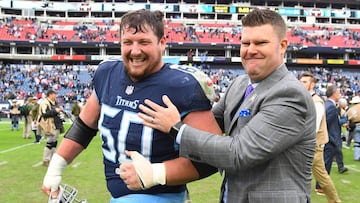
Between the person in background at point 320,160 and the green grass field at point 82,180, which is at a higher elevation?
the person in background at point 320,160

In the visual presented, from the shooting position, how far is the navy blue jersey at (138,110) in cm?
238

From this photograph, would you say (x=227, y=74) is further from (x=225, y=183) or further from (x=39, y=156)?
(x=225, y=183)

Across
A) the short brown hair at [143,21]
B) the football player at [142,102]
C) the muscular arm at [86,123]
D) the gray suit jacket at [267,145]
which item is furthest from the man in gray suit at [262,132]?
the muscular arm at [86,123]

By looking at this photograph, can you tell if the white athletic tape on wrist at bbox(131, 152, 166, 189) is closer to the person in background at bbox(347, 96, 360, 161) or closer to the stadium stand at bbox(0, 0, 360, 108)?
the person in background at bbox(347, 96, 360, 161)

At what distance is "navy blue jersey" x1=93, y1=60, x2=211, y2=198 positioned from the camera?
238cm

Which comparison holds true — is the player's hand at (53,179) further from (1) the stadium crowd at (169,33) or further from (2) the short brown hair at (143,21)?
(1) the stadium crowd at (169,33)

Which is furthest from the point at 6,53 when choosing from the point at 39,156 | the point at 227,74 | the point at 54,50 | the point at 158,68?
the point at 158,68

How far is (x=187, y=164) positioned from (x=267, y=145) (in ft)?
1.56

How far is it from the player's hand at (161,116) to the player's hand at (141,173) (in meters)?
0.19

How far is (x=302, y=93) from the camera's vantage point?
7.11ft

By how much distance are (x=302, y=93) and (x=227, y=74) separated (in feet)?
164

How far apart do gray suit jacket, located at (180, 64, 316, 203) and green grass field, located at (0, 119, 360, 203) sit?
15.5ft

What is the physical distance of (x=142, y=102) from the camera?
243 cm

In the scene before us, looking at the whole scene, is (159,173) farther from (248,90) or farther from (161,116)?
(248,90)
